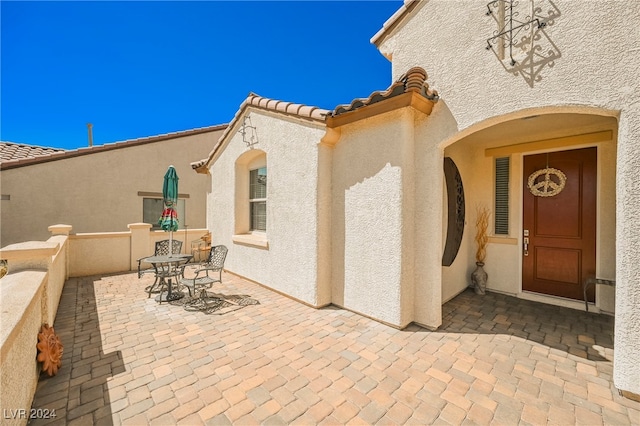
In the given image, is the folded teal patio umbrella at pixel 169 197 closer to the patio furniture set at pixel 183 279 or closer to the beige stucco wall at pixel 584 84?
the patio furniture set at pixel 183 279

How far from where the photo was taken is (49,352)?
3.21 meters

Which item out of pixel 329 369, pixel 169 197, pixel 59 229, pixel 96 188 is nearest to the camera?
pixel 329 369

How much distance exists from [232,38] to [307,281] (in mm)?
8133

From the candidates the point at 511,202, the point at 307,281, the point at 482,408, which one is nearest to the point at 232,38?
the point at 307,281

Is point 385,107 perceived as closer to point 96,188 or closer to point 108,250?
point 108,250

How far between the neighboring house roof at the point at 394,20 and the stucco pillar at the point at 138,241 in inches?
364

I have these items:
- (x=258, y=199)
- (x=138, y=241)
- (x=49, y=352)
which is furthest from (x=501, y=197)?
(x=138, y=241)

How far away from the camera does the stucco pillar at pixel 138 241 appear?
9.10m

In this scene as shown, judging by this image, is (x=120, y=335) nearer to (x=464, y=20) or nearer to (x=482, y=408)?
(x=482, y=408)

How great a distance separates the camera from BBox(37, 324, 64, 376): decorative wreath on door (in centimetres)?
313

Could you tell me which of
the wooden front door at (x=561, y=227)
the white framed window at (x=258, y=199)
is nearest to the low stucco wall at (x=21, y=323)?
the white framed window at (x=258, y=199)

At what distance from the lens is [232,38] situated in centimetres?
841

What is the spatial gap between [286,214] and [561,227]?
6.01 metres

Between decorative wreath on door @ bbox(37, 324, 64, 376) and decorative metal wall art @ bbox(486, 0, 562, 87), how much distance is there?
279 inches
